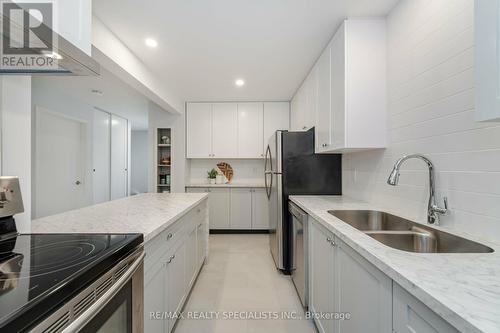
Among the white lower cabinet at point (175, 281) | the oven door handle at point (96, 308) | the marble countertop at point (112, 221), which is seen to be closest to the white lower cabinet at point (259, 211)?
the white lower cabinet at point (175, 281)

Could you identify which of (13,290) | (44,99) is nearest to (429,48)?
(13,290)

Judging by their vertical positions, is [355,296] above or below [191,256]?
above

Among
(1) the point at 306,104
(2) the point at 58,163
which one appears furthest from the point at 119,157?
(1) the point at 306,104

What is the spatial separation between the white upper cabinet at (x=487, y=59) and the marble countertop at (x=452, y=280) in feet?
1.59

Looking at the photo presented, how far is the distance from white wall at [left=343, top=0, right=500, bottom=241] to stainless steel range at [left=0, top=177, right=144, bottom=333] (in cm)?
161

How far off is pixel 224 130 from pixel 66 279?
3.77 meters

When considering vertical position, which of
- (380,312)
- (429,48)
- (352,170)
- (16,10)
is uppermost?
(429,48)

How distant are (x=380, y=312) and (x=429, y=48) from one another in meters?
1.53

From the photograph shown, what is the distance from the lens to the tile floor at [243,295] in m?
1.80

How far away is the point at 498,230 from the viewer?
1042 mm

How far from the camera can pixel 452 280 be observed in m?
0.68

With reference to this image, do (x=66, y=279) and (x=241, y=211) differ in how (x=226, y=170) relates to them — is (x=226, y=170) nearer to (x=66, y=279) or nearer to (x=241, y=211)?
(x=241, y=211)

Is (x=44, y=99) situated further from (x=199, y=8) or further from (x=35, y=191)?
(x=199, y=8)

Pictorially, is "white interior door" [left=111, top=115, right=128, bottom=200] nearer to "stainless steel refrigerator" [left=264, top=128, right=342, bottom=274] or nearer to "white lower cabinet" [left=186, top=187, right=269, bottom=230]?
"white lower cabinet" [left=186, top=187, right=269, bottom=230]
